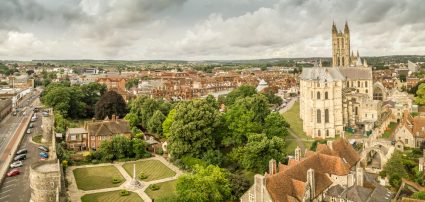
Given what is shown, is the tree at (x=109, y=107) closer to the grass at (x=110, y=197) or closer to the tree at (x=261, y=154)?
the grass at (x=110, y=197)

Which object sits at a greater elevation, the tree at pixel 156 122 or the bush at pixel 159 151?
the tree at pixel 156 122

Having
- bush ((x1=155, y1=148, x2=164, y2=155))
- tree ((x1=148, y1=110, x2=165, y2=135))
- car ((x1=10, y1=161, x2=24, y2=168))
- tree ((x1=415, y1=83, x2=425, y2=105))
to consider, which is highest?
tree ((x1=415, y1=83, x2=425, y2=105))

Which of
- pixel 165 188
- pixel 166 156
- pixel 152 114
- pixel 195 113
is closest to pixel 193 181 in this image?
pixel 165 188

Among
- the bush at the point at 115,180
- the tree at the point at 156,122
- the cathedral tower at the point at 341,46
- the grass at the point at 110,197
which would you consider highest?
the cathedral tower at the point at 341,46

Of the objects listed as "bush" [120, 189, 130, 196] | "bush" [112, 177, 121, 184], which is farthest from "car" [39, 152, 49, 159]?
"bush" [120, 189, 130, 196]

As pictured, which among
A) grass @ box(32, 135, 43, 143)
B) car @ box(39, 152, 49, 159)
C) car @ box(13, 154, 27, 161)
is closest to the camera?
car @ box(13, 154, 27, 161)

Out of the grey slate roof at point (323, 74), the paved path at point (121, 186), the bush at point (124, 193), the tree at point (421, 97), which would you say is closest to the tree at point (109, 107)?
Result: the paved path at point (121, 186)

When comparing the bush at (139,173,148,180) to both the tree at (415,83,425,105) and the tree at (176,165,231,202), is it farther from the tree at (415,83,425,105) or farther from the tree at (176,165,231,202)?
the tree at (415,83,425,105)
